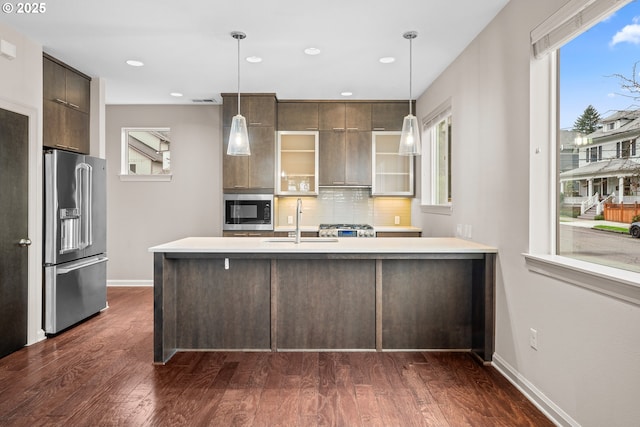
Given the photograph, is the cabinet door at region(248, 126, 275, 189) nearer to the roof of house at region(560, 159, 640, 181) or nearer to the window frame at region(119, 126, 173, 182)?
the window frame at region(119, 126, 173, 182)

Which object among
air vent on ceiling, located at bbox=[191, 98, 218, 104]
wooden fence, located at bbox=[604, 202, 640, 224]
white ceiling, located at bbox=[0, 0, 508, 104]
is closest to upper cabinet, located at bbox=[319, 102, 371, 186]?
white ceiling, located at bbox=[0, 0, 508, 104]

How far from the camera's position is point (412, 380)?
287cm

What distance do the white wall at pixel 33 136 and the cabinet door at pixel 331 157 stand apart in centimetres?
317

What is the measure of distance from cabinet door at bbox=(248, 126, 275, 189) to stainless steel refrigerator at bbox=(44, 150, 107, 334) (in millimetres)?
1728

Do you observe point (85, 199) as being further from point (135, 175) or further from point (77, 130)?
point (135, 175)

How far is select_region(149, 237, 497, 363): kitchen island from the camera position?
3.40 m

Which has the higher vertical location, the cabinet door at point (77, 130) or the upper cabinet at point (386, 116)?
the upper cabinet at point (386, 116)

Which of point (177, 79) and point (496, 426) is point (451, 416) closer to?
point (496, 426)

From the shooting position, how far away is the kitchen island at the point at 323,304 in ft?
11.1

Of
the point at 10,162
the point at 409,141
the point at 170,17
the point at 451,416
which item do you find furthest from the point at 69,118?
the point at 451,416

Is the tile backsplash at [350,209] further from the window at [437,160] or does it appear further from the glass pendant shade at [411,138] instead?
the glass pendant shade at [411,138]

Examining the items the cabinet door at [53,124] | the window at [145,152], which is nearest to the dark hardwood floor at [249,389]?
the cabinet door at [53,124]

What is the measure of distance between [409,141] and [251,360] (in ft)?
6.85

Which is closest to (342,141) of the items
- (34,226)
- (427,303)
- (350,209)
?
(350,209)
